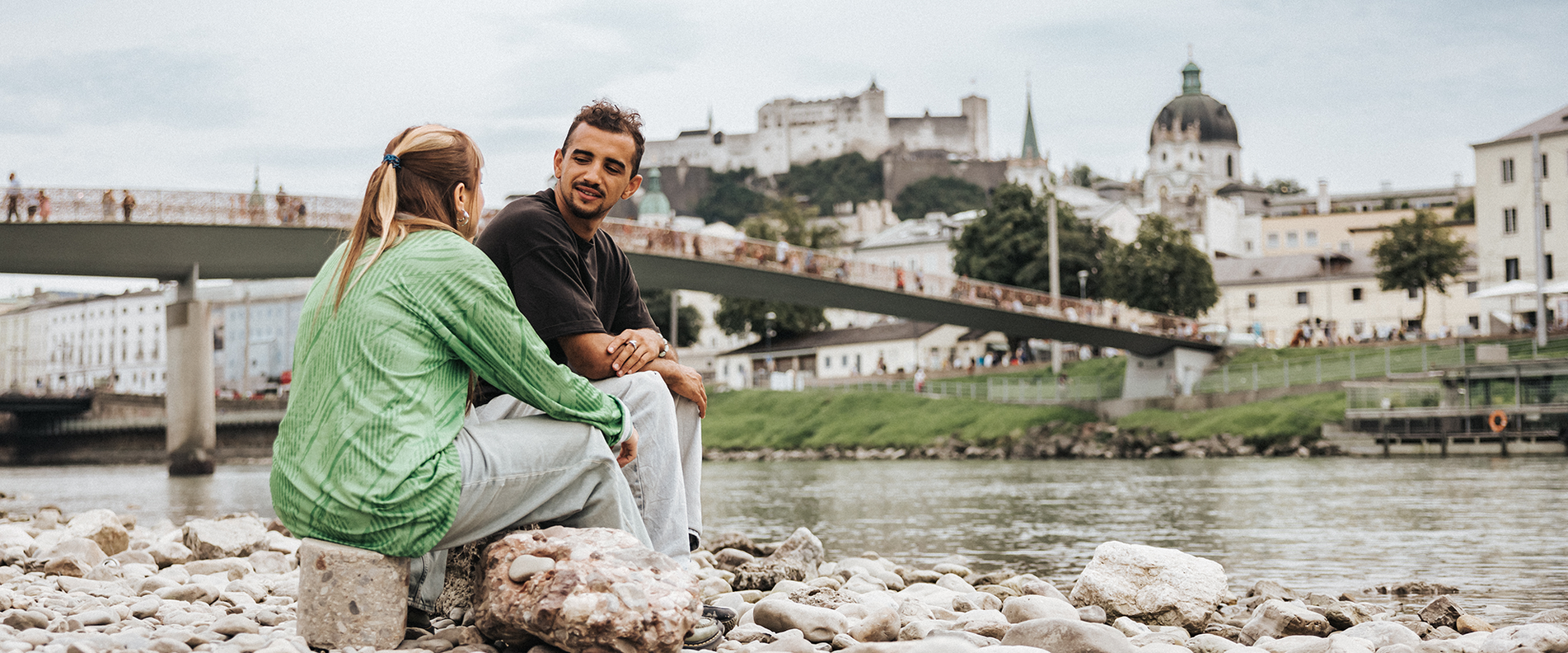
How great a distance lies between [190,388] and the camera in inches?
1171

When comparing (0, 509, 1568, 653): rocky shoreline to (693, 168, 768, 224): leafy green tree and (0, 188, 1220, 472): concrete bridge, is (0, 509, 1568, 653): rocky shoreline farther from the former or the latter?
(693, 168, 768, 224): leafy green tree

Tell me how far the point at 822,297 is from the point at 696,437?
29.0m

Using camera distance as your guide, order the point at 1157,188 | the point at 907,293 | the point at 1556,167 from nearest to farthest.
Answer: the point at 907,293 → the point at 1556,167 → the point at 1157,188

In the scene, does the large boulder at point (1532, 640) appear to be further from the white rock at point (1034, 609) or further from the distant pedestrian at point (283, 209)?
the distant pedestrian at point (283, 209)

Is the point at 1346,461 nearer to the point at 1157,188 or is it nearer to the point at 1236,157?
the point at 1157,188

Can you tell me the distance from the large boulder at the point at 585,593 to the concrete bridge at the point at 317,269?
54.3 ft

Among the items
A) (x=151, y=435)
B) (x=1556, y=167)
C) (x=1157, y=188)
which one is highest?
(x=1157, y=188)

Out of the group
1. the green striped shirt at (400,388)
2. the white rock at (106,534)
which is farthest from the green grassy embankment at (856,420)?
the green striped shirt at (400,388)

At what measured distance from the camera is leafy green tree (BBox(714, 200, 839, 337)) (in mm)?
65062

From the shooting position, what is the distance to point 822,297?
32406 mm

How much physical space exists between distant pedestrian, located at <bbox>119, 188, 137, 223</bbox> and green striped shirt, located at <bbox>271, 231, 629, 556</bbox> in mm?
23336

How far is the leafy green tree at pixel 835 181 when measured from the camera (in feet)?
388

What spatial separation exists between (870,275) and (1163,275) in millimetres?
23442

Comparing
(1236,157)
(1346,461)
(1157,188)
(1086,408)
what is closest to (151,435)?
(1086,408)
